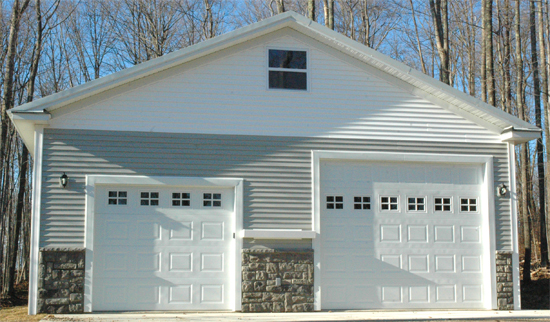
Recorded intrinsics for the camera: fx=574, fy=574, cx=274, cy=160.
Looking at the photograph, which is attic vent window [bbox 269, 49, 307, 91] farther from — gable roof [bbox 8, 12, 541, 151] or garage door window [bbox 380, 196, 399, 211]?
garage door window [bbox 380, 196, 399, 211]

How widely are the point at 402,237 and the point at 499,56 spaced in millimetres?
12681

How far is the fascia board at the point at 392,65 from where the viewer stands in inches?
398

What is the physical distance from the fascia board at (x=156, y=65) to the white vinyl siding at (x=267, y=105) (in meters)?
0.16

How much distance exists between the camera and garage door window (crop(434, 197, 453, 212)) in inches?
412

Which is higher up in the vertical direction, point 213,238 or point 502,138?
point 502,138

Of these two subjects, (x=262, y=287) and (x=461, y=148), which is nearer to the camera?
(x=262, y=287)

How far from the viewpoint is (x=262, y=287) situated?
965 centimetres

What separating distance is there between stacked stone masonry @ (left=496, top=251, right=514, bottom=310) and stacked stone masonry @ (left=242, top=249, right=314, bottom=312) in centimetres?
343

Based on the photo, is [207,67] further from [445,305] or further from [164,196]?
[445,305]

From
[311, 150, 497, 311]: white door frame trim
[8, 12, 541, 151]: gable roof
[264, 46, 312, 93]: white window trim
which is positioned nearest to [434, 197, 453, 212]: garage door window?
[311, 150, 497, 311]: white door frame trim

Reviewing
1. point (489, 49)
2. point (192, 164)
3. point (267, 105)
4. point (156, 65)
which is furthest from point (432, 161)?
point (489, 49)

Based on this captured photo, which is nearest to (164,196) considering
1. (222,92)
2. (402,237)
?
(222,92)

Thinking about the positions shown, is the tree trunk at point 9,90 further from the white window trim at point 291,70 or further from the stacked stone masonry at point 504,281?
the stacked stone masonry at point 504,281

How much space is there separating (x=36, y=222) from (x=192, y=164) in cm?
265
